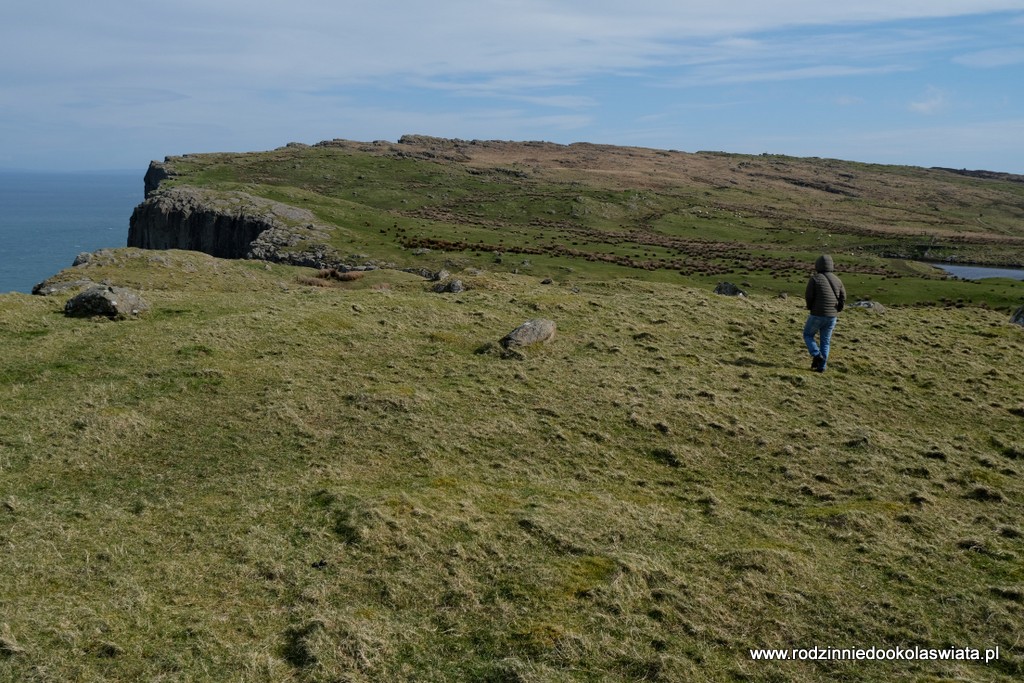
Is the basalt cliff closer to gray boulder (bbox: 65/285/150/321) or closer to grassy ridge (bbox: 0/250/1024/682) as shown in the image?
gray boulder (bbox: 65/285/150/321)

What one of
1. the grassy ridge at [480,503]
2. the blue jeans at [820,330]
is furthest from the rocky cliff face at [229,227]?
the blue jeans at [820,330]

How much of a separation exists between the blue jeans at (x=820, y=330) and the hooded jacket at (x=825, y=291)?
608 mm

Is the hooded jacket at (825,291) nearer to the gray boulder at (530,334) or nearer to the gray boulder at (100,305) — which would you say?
the gray boulder at (530,334)

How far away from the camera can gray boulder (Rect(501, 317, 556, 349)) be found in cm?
2869

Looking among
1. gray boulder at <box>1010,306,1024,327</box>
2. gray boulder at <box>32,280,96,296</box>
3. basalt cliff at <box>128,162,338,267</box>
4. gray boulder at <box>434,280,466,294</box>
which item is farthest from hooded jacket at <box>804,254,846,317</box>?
basalt cliff at <box>128,162,338,267</box>

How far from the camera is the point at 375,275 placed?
188ft

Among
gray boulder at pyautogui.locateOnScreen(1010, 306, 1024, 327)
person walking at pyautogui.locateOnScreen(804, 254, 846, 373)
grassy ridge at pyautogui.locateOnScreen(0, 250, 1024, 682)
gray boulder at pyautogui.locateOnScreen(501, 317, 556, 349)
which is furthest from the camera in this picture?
gray boulder at pyautogui.locateOnScreen(1010, 306, 1024, 327)

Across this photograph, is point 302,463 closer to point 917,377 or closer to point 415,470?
point 415,470

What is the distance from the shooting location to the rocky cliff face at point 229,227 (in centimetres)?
10396

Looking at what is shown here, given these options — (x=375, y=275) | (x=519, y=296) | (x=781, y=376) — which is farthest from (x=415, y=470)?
(x=375, y=275)

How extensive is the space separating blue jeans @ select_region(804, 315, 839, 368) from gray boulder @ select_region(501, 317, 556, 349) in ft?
34.8

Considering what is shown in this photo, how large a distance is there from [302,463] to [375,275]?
40.7 meters

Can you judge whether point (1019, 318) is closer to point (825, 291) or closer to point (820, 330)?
point (820, 330)

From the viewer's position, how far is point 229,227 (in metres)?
120
